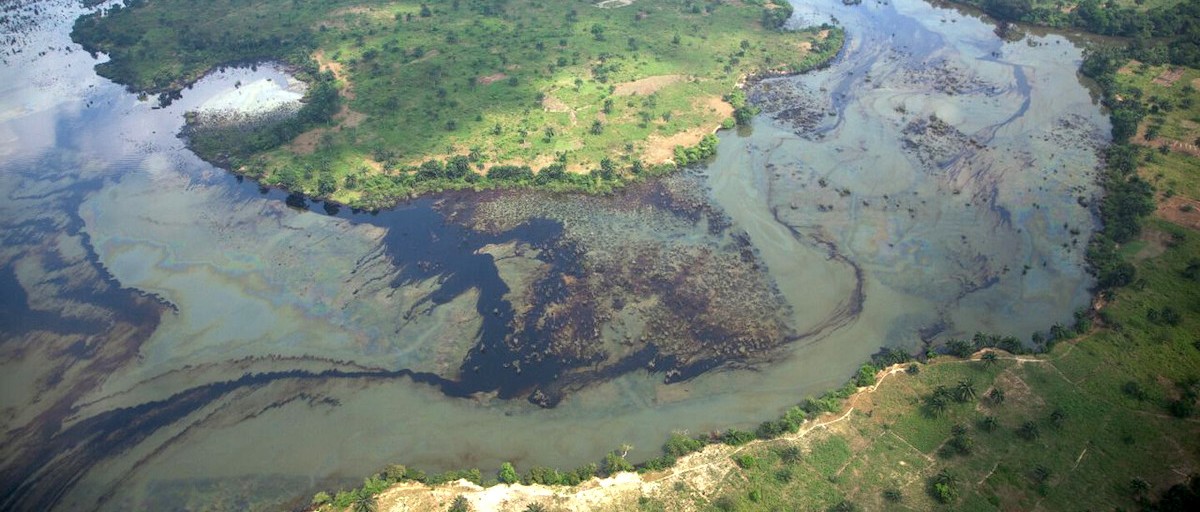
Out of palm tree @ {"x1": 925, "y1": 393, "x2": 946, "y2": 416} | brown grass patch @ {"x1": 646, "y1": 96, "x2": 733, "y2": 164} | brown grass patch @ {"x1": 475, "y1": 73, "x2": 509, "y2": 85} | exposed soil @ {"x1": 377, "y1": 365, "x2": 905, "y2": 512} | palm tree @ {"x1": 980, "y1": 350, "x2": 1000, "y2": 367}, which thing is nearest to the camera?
exposed soil @ {"x1": 377, "y1": 365, "x2": 905, "y2": 512}

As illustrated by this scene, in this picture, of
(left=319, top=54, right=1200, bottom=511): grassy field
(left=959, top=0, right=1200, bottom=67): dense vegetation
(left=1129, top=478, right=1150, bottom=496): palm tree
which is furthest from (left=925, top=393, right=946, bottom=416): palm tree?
(left=959, top=0, right=1200, bottom=67): dense vegetation

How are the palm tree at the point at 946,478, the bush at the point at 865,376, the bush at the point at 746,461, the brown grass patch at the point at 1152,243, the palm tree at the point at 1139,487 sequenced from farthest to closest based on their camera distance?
the brown grass patch at the point at 1152,243 → the bush at the point at 865,376 → the bush at the point at 746,461 → the palm tree at the point at 946,478 → the palm tree at the point at 1139,487

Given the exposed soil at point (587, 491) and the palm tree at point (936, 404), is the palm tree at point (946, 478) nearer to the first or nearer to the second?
the palm tree at point (936, 404)

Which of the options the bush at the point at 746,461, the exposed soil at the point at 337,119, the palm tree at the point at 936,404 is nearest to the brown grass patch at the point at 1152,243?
the palm tree at the point at 936,404

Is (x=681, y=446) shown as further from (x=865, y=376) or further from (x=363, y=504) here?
(x=363, y=504)

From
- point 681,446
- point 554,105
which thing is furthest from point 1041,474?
point 554,105

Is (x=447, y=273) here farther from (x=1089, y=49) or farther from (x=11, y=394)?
(x=1089, y=49)

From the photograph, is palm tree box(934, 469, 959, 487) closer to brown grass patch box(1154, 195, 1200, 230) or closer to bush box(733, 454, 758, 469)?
bush box(733, 454, 758, 469)
